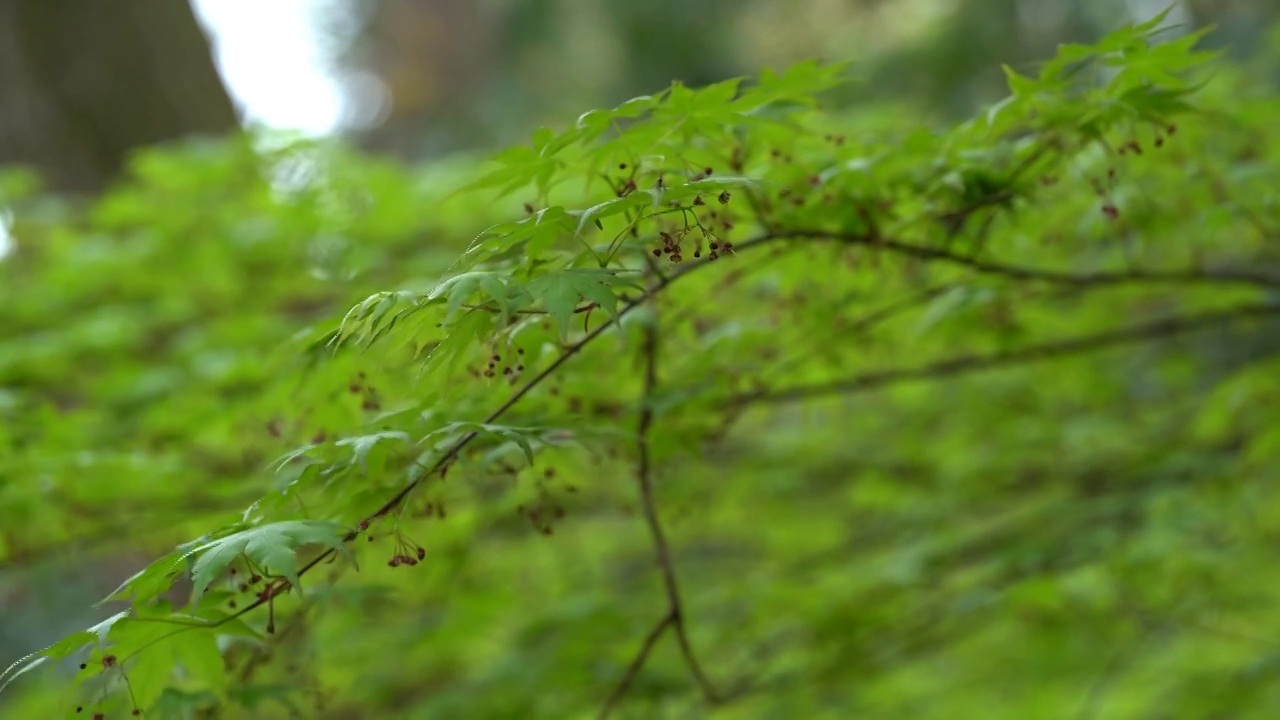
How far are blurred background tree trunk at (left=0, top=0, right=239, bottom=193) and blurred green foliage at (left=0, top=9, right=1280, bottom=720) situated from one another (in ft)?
0.86

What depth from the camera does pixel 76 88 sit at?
15.9 feet

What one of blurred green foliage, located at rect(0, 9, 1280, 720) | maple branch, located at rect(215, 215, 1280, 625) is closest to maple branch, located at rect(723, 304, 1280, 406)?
blurred green foliage, located at rect(0, 9, 1280, 720)

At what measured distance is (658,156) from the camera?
5.21 feet

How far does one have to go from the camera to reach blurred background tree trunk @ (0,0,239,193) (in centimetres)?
483

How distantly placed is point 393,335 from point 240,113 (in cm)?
466

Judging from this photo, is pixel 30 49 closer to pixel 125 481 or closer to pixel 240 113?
pixel 240 113

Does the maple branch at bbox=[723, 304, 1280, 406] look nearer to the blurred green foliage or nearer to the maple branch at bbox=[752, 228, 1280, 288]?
the blurred green foliage

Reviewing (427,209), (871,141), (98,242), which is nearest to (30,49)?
(98,242)

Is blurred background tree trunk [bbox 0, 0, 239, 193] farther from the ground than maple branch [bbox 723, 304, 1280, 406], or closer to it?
farther from the ground

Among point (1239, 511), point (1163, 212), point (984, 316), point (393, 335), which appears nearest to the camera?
point (393, 335)

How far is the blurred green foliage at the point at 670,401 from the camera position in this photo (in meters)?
1.69

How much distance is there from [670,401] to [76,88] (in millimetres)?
4004

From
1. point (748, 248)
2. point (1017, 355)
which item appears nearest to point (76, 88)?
point (748, 248)

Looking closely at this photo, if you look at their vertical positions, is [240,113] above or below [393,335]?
above
